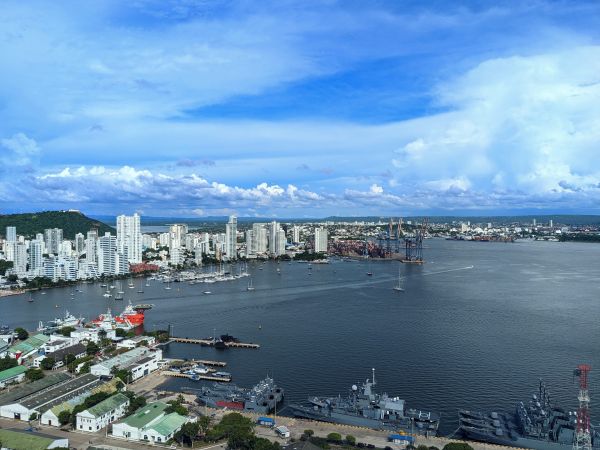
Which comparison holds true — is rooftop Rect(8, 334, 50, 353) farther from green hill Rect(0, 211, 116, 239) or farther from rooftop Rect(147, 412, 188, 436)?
green hill Rect(0, 211, 116, 239)

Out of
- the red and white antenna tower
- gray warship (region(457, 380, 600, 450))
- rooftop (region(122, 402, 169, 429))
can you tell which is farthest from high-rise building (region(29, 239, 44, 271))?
the red and white antenna tower

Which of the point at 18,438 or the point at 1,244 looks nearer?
the point at 18,438

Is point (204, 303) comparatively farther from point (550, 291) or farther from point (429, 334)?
point (550, 291)

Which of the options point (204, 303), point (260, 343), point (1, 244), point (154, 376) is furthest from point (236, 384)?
point (1, 244)

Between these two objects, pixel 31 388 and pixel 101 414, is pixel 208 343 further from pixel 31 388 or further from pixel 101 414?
pixel 101 414

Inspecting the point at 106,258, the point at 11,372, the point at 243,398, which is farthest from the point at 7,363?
the point at 106,258

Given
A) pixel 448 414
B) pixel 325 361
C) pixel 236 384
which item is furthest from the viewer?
pixel 325 361

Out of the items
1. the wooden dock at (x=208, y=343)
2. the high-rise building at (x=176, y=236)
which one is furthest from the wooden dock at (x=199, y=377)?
the high-rise building at (x=176, y=236)
